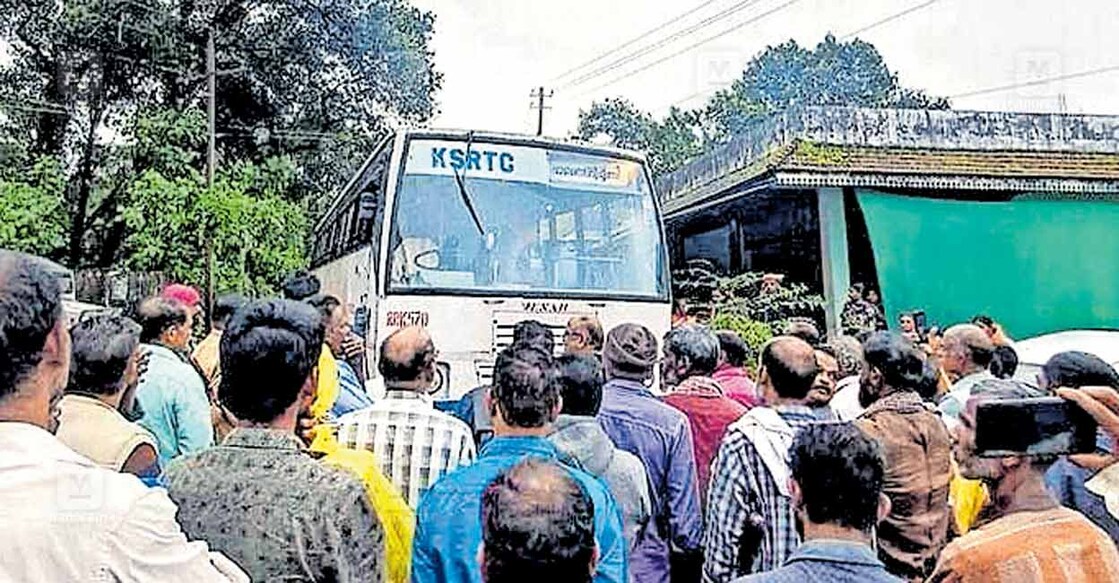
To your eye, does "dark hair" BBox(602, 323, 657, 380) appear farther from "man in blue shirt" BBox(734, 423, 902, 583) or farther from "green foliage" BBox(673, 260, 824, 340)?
"green foliage" BBox(673, 260, 824, 340)

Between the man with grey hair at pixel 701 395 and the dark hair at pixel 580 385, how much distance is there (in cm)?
89

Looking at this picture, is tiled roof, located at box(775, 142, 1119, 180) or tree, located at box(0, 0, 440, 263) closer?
tiled roof, located at box(775, 142, 1119, 180)

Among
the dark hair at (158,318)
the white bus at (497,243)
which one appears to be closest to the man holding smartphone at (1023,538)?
the dark hair at (158,318)

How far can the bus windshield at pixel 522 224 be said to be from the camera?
9344 millimetres

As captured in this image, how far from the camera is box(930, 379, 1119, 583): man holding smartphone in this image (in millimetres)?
2531

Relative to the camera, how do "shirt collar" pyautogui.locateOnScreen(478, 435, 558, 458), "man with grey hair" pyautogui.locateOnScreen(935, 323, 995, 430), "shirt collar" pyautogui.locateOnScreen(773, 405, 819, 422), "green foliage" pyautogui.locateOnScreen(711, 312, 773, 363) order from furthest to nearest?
"green foliage" pyautogui.locateOnScreen(711, 312, 773, 363), "man with grey hair" pyautogui.locateOnScreen(935, 323, 995, 430), "shirt collar" pyautogui.locateOnScreen(773, 405, 819, 422), "shirt collar" pyautogui.locateOnScreen(478, 435, 558, 458)

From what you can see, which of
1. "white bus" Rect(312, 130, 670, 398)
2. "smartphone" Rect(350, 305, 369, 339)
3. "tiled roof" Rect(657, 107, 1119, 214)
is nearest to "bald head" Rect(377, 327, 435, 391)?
"white bus" Rect(312, 130, 670, 398)

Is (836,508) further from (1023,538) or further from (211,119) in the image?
(211,119)

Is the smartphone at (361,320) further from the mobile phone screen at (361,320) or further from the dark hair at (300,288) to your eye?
the dark hair at (300,288)

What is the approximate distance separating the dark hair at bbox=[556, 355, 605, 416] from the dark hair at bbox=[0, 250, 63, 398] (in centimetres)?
239

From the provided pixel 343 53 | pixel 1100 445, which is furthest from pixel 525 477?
pixel 343 53

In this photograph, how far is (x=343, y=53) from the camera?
2670 centimetres

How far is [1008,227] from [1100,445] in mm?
13555

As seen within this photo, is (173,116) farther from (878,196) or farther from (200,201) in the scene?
(878,196)
